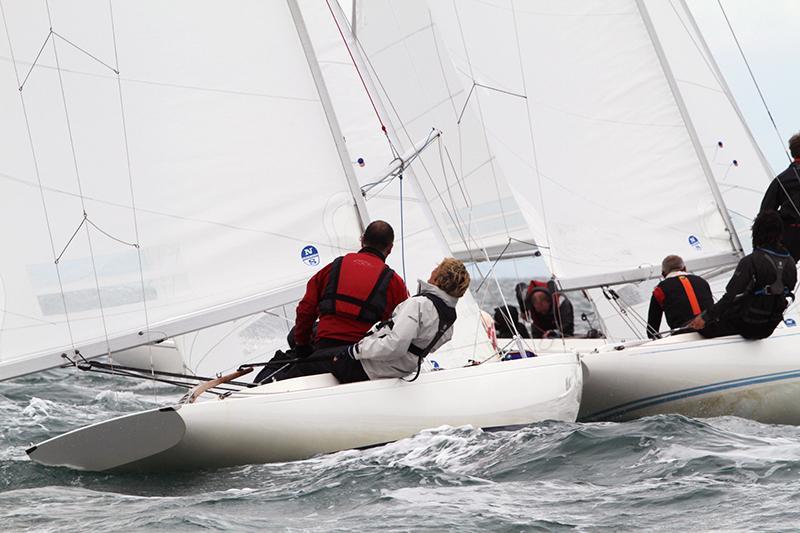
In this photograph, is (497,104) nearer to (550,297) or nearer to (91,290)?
(550,297)

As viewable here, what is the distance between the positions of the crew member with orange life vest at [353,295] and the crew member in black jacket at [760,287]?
195cm

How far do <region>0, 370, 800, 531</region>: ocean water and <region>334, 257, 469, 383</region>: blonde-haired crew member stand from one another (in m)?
0.36

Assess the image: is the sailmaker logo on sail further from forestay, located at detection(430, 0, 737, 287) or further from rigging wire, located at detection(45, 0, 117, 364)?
forestay, located at detection(430, 0, 737, 287)

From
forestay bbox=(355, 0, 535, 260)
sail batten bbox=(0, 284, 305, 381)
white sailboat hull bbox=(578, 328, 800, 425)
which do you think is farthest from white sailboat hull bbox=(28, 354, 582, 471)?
forestay bbox=(355, 0, 535, 260)

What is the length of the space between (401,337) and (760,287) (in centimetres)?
225

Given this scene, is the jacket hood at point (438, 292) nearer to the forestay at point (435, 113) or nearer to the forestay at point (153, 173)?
the forestay at point (153, 173)

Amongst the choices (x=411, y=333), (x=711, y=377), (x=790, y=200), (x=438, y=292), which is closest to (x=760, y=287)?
(x=711, y=377)

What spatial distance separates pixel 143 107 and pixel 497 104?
13.9ft

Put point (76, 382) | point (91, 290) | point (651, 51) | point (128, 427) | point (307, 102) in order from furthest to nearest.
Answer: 1. point (76, 382)
2. point (651, 51)
3. point (307, 102)
4. point (91, 290)
5. point (128, 427)

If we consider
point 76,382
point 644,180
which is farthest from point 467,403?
point 76,382

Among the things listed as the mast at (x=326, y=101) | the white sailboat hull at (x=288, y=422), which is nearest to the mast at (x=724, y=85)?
the mast at (x=326, y=101)

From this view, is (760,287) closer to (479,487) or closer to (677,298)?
(677,298)

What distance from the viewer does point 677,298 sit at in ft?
25.2

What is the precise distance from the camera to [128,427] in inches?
226
